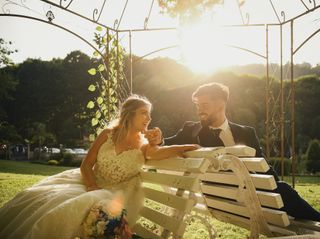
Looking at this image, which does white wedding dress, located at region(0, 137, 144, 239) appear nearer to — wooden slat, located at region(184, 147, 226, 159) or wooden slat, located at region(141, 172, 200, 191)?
wooden slat, located at region(141, 172, 200, 191)

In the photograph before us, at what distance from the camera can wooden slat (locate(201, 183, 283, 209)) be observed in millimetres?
2693

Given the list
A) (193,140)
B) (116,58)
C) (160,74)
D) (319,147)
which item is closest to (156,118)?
(160,74)

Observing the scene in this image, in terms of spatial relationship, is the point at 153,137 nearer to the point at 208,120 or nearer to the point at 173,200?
the point at 173,200

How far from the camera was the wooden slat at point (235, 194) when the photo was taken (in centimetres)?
269

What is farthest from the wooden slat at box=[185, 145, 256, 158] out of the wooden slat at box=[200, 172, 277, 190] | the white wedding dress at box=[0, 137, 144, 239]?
the white wedding dress at box=[0, 137, 144, 239]

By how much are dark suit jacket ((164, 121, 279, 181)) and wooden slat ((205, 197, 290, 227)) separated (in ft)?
2.90

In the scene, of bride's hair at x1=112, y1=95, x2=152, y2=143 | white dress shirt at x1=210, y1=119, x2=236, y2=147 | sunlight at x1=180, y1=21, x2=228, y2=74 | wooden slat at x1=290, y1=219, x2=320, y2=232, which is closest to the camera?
wooden slat at x1=290, y1=219, x2=320, y2=232

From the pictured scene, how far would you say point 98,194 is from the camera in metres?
3.03

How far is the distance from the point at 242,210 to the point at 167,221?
1.95 feet

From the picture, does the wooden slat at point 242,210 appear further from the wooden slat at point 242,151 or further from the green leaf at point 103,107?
the green leaf at point 103,107

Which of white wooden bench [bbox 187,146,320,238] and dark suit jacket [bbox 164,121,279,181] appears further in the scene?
dark suit jacket [bbox 164,121,279,181]

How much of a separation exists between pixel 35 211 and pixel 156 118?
96.3ft

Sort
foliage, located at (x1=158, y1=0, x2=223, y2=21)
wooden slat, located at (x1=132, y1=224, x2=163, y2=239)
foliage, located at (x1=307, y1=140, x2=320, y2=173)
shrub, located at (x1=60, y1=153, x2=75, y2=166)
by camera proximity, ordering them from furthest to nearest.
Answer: shrub, located at (x1=60, y1=153, x2=75, y2=166) < foliage, located at (x1=307, y1=140, x2=320, y2=173) < foliage, located at (x1=158, y1=0, x2=223, y2=21) < wooden slat, located at (x1=132, y1=224, x2=163, y2=239)

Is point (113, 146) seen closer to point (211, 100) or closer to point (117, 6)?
point (211, 100)
